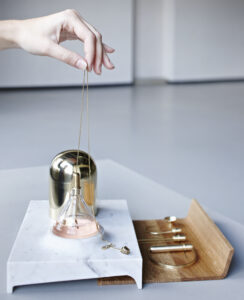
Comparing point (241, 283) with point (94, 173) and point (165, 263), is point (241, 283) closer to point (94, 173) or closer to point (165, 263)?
point (165, 263)

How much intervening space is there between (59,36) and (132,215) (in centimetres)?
70

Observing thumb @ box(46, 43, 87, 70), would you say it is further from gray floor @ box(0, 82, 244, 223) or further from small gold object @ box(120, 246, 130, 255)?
gray floor @ box(0, 82, 244, 223)

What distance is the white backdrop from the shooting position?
27.5 feet

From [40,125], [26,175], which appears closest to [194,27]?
[40,125]

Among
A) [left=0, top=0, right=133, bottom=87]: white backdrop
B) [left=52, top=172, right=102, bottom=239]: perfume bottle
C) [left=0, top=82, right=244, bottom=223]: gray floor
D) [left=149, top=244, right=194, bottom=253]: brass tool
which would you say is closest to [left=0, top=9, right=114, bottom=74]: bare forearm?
[left=52, top=172, right=102, bottom=239]: perfume bottle

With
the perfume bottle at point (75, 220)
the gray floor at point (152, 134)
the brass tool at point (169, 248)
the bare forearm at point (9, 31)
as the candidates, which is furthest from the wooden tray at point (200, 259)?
the gray floor at point (152, 134)

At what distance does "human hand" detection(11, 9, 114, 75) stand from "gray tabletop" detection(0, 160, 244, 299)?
508 millimetres

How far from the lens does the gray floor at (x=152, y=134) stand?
3195mm

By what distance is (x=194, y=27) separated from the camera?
9.67 metres

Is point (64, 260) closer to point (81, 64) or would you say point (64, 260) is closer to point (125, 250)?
point (125, 250)

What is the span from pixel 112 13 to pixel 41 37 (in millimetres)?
8158

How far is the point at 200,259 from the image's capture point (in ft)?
3.92

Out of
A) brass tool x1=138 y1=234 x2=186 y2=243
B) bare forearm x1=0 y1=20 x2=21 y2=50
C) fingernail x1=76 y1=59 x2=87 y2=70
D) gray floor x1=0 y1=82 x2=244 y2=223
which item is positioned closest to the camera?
fingernail x1=76 y1=59 x2=87 y2=70

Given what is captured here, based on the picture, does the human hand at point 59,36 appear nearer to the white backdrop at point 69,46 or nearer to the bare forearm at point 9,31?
the bare forearm at point 9,31
